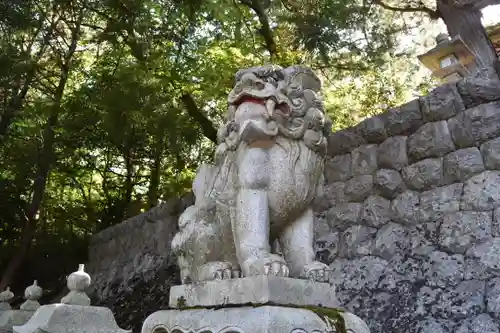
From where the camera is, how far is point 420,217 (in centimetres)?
457

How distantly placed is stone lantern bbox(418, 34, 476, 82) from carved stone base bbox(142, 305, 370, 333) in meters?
3.75

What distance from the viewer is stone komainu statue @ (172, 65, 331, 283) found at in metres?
2.32

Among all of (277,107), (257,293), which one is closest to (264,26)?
(277,107)

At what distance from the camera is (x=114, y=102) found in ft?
21.5

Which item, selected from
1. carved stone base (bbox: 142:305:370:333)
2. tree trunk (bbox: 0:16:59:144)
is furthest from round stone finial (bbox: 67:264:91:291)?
tree trunk (bbox: 0:16:59:144)

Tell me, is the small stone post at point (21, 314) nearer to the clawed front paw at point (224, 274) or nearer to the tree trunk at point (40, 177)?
the clawed front paw at point (224, 274)

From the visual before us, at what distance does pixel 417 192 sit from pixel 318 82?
2.43 m

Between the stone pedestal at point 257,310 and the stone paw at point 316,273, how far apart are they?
0.04 meters

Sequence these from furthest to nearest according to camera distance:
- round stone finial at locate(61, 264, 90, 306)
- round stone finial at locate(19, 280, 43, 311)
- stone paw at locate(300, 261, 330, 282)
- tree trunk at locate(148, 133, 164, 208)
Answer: tree trunk at locate(148, 133, 164, 208)
round stone finial at locate(19, 280, 43, 311)
round stone finial at locate(61, 264, 90, 306)
stone paw at locate(300, 261, 330, 282)

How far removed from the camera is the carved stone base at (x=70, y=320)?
10.9 ft

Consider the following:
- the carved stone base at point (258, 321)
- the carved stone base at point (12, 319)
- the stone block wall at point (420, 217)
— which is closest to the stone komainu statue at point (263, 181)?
the carved stone base at point (258, 321)

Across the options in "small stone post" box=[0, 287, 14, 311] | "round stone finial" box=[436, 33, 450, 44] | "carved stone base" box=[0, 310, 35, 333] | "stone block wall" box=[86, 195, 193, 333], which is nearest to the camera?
"carved stone base" box=[0, 310, 35, 333]

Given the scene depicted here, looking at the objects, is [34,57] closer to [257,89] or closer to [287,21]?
[287,21]

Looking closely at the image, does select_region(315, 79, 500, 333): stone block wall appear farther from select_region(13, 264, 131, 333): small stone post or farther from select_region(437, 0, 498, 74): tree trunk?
select_region(13, 264, 131, 333): small stone post
